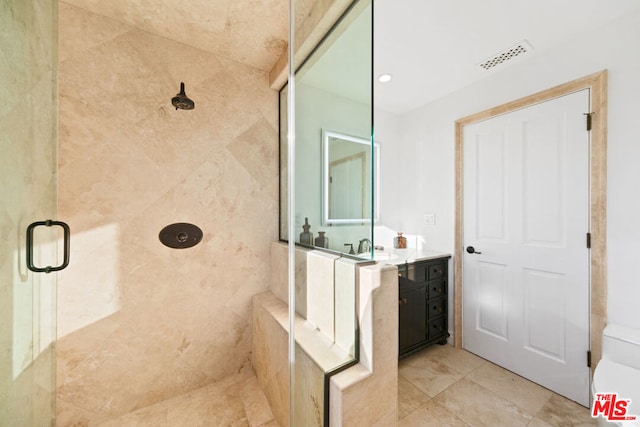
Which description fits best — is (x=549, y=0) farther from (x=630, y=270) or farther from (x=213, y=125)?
(x=213, y=125)

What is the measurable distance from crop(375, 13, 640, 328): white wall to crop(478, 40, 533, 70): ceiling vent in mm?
126

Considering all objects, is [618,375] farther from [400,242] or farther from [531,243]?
[400,242]

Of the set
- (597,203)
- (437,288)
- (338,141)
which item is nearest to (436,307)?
(437,288)

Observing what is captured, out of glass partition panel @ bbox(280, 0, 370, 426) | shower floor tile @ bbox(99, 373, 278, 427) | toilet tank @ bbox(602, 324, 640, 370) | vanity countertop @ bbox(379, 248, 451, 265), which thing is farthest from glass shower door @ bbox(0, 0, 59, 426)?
toilet tank @ bbox(602, 324, 640, 370)

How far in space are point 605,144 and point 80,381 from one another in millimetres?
3379

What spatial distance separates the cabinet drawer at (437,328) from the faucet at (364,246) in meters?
Result: 1.51

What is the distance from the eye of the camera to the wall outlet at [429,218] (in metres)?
2.37

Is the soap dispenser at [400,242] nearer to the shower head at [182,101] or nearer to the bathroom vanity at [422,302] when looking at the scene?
the bathroom vanity at [422,302]

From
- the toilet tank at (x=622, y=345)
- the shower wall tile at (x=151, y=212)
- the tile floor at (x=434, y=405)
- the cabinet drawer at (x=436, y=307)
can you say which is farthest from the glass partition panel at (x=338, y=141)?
the toilet tank at (x=622, y=345)

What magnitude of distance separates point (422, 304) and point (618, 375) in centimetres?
103

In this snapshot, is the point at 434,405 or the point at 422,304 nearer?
the point at 434,405

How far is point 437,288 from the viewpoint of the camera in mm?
2119

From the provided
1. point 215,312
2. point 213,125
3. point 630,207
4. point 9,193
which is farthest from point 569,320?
point 9,193

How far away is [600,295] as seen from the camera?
1443mm
